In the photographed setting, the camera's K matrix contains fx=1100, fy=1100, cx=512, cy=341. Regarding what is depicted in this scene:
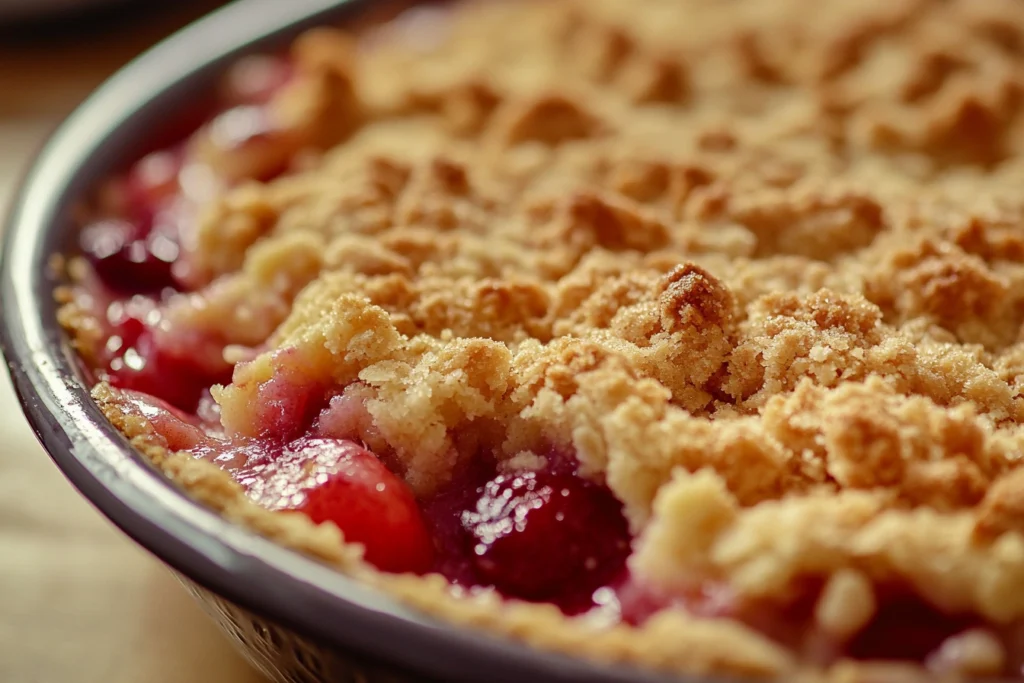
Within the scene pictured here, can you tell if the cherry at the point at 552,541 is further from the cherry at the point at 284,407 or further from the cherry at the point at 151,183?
the cherry at the point at 151,183

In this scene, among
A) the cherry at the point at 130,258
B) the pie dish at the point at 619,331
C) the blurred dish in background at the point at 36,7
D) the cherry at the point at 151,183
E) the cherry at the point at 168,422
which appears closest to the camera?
the pie dish at the point at 619,331

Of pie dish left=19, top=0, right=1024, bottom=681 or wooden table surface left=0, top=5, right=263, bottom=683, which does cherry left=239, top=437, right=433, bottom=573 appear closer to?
pie dish left=19, top=0, right=1024, bottom=681

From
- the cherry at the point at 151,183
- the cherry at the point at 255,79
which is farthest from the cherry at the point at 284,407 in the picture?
the cherry at the point at 255,79

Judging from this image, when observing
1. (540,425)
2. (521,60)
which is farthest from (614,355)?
(521,60)

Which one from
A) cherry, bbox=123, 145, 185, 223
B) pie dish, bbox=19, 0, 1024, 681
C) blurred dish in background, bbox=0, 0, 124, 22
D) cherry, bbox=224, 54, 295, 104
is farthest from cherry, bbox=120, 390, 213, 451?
blurred dish in background, bbox=0, 0, 124, 22

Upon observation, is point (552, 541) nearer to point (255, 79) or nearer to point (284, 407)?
point (284, 407)

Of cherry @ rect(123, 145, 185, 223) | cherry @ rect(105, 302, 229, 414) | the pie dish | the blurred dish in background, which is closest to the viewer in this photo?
the pie dish
